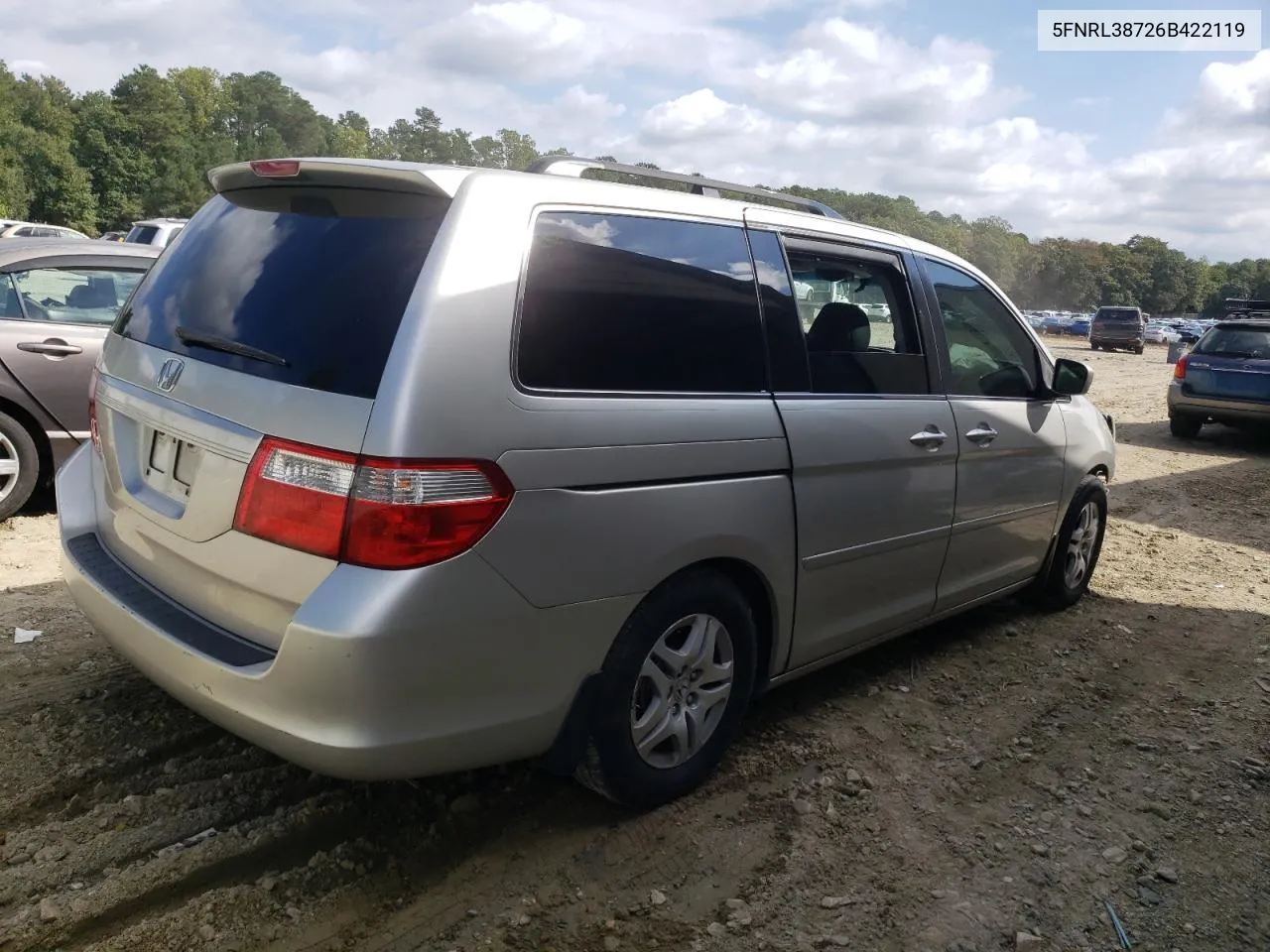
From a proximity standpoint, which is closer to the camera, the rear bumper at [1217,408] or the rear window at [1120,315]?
the rear bumper at [1217,408]

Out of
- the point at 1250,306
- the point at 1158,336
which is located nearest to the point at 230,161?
the point at 1158,336

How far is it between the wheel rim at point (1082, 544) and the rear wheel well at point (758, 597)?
252 cm

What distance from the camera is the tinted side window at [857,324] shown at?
3467mm

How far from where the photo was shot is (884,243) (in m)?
3.99

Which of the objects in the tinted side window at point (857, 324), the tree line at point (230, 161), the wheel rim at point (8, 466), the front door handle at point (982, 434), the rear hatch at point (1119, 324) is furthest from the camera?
the tree line at point (230, 161)

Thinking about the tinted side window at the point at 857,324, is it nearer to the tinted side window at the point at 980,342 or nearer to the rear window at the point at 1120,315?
the tinted side window at the point at 980,342

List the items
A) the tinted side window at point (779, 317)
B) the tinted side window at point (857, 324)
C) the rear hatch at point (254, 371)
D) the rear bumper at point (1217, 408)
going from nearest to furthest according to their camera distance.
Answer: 1. the rear hatch at point (254, 371)
2. the tinted side window at point (779, 317)
3. the tinted side window at point (857, 324)
4. the rear bumper at point (1217, 408)

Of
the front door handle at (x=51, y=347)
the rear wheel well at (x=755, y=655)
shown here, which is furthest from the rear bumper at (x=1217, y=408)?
the front door handle at (x=51, y=347)

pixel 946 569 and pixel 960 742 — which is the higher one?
pixel 946 569

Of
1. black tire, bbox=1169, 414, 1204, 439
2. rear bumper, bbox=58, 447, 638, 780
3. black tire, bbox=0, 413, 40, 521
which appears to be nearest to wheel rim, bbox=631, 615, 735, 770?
rear bumper, bbox=58, 447, 638, 780

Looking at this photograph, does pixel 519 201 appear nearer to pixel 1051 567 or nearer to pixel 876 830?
pixel 876 830

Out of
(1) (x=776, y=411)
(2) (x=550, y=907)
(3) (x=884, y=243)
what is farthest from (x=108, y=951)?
(3) (x=884, y=243)

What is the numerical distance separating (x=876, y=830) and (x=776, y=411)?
1.34m

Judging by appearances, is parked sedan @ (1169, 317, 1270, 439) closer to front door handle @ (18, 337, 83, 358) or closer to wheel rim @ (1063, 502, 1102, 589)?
wheel rim @ (1063, 502, 1102, 589)
